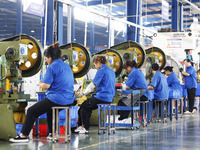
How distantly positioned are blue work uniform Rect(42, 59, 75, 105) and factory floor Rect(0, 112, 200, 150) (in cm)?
68

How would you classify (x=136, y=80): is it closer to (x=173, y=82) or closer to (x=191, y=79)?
(x=173, y=82)

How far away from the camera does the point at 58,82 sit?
211 inches

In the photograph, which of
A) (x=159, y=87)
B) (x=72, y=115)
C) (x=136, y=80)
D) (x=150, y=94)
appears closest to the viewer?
(x=72, y=115)

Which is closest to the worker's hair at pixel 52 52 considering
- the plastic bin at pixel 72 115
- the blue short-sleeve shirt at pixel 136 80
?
→ the plastic bin at pixel 72 115

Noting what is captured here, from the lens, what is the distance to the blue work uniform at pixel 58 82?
533 cm

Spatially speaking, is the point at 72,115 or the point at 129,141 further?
the point at 72,115

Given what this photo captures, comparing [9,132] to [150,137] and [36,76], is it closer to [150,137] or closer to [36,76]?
[36,76]

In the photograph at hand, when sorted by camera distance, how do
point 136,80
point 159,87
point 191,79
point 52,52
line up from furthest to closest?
1. point 191,79
2. point 159,87
3. point 136,80
4. point 52,52

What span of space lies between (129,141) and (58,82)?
4.83ft

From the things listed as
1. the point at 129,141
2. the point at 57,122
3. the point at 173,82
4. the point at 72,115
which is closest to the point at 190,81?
the point at 173,82

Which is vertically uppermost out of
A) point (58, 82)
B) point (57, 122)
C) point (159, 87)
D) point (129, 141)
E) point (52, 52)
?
point (52, 52)

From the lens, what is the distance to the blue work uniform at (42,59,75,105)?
5327 mm

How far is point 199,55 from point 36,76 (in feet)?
26.8

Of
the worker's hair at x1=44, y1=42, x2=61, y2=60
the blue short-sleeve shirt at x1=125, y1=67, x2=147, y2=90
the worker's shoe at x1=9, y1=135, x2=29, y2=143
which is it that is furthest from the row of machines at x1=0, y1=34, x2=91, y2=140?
the blue short-sleeve shirt at x1=125, y1=67, x2=147, y2=90
